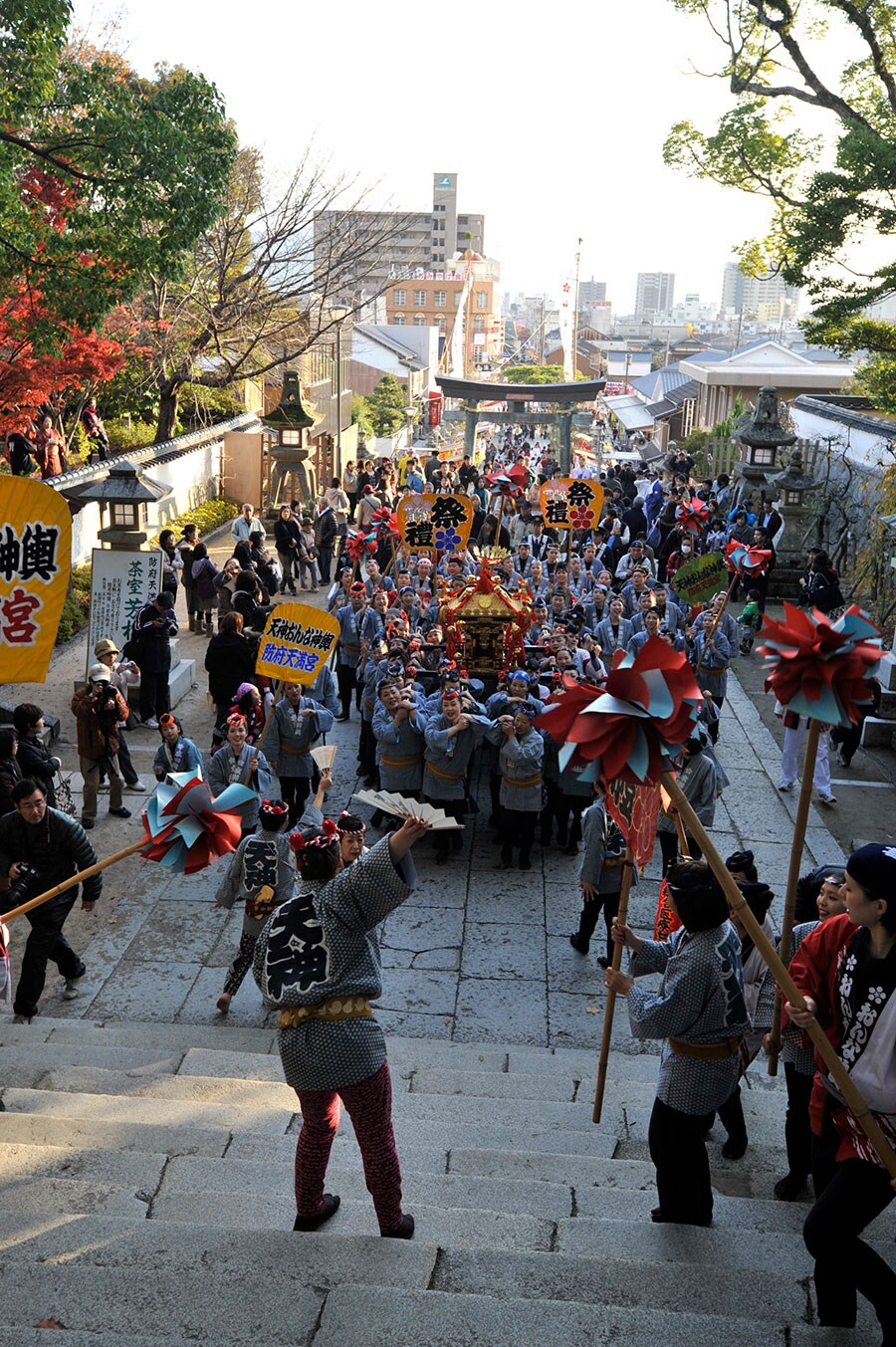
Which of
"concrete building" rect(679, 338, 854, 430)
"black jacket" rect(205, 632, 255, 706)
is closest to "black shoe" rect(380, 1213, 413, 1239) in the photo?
"black jacket" rect(205, 632, 255, 706)

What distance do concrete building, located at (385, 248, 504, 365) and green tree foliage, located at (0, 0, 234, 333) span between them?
7660cm

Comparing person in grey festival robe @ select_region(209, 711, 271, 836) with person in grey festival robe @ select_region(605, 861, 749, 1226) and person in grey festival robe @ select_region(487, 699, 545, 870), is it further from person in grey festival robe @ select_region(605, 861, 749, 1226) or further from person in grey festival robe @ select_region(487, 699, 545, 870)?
person in grey festival robe @ select_region(605, 861, 749, 1226)

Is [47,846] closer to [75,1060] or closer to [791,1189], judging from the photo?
[75,1060]

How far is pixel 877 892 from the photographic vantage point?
3.43 m

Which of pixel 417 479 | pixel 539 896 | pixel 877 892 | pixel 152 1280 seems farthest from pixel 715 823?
pixel 417 479

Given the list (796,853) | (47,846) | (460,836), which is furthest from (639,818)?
(460,836)

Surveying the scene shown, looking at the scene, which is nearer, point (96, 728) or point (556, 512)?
point (96, 728)

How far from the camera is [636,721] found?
3.48 m

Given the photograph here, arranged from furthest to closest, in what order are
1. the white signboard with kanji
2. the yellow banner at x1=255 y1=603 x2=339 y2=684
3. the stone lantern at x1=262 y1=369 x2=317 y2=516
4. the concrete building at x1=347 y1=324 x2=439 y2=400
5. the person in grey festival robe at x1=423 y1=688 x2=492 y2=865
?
the concrete building at x1=347 y1=324 x2=439 y2=400 < the stone lantern at x1=262 y1=369 x2=317 y2=516 < the white signboard with kanji < the yellow banner at x1=255 y1=603 x2=339 y2=684 < the person in grey festival robe at x1=423 y1=688 x2=492 y2=865

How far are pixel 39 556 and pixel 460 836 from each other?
462cm

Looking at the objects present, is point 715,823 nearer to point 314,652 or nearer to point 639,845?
point 314,652

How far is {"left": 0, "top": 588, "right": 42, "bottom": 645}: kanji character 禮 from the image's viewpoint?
652 cm

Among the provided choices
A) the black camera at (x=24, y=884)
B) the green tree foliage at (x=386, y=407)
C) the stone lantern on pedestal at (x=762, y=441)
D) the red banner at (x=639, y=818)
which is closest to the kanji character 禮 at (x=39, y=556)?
the black camera at (x=24, y=884)

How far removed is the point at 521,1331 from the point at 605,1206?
1.42m
